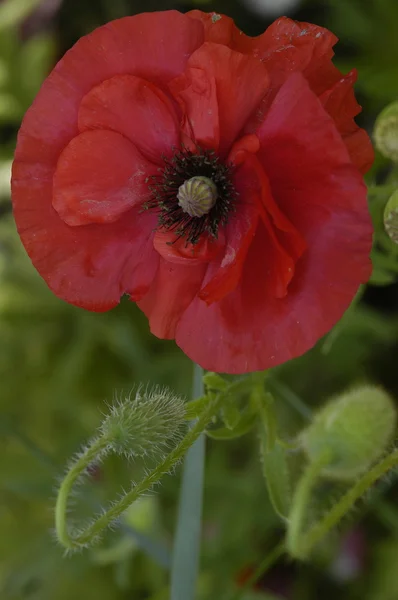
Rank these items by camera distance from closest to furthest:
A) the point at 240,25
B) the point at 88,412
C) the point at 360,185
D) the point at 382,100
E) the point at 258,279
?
the point at 360,185
the point at 258,279
the point at 382,100
the point at 88,412
the point at 240,25

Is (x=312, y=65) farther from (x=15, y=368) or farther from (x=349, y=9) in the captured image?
(x=15, y=368)

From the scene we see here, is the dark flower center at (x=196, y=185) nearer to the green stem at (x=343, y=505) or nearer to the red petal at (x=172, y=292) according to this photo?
the red petal at (x=172, y=292)

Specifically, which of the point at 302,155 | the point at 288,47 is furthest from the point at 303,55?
the point at 302,155

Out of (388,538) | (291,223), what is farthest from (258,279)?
(388,538)

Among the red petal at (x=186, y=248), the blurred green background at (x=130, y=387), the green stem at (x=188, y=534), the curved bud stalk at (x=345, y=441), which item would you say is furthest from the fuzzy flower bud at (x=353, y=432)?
the blurred green background at (x=130, y=387)

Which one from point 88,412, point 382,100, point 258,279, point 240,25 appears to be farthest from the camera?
point 240,25

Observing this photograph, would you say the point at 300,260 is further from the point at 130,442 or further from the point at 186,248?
the point at 130,442
